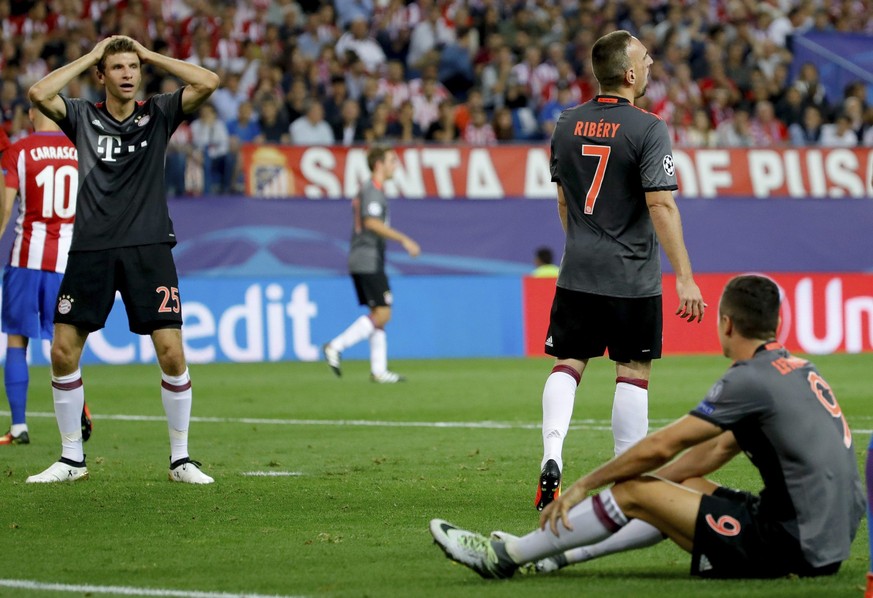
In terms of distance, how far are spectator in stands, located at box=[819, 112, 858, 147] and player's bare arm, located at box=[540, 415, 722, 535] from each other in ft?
62.0

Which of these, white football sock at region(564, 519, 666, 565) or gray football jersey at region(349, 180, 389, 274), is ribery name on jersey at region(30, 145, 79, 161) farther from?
white football sock at region(564, 519, 666, 565)

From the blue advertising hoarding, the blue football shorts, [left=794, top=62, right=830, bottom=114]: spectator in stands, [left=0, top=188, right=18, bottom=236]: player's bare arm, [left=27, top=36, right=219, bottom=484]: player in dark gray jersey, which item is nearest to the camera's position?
[left=27, top=36, right=219, bottom=484]: player in dark gray jersey

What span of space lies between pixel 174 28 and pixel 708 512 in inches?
754

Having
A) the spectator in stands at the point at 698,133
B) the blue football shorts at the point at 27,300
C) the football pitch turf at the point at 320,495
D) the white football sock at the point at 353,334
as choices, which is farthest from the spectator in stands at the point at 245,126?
the blue football shorts at the point at 27,300

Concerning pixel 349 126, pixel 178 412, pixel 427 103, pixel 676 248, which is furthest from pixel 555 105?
pixel 676 248

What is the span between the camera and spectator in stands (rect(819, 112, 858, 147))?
2311cm

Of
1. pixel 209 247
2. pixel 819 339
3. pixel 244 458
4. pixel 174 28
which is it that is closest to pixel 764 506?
pixel 244 458

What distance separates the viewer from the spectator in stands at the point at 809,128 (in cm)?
2328

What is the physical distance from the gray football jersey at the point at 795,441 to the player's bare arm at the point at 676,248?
1.73m

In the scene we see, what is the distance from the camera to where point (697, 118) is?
22.6 meters

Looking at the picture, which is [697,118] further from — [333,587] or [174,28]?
[333,587]

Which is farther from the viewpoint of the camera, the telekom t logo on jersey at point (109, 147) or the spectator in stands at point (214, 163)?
the spectator in stands at point (214, 163)

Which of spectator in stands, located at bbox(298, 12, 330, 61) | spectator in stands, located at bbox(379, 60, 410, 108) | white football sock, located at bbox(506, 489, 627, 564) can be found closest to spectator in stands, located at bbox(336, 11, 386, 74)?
spectator in stands, located at bbox(298, 12, 330, 61)

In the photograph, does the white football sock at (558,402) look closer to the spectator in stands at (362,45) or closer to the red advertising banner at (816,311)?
the red advertising banner at (816,311)
